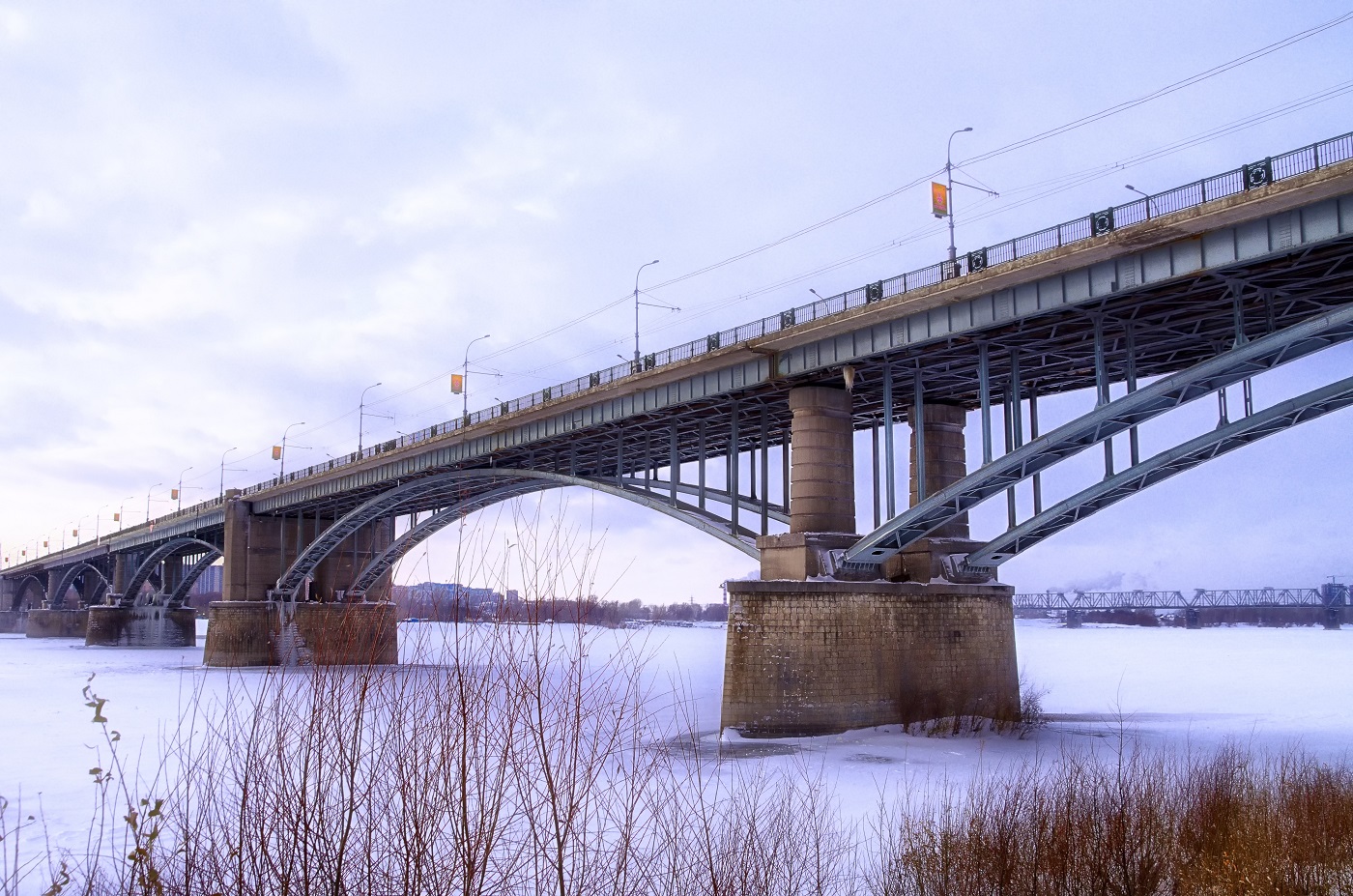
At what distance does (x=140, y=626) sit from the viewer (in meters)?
95.7

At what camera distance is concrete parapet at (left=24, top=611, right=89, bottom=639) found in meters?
120

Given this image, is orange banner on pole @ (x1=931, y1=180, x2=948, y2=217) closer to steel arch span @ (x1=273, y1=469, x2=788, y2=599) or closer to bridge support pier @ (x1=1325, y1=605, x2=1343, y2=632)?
steel arch span @ (x1=273, y1=469, x2=788, y2=599)

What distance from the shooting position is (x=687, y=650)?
8462cm

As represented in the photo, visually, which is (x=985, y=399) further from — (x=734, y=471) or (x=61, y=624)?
(x=61, y=624)

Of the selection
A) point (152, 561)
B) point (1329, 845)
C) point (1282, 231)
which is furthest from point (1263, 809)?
point (152, 561)

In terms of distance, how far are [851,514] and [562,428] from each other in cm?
1473

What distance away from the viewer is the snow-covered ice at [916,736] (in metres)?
20.8

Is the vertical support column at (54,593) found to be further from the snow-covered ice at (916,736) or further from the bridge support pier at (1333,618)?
the bridge support pier at (1333,618)

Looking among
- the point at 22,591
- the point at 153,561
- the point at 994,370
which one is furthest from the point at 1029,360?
the point at 22,591

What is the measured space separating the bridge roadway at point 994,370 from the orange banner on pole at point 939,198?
6.32ft

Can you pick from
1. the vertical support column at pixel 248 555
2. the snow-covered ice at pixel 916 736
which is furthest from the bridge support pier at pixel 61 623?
the vertical support column at pixel 248 555

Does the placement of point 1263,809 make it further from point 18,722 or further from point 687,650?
point 687,650

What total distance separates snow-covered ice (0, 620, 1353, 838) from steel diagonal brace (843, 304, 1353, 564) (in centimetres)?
528

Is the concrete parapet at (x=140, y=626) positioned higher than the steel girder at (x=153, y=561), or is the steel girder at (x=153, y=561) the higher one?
Result: the steel girder at (x=153, y=561)
